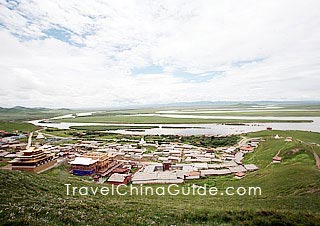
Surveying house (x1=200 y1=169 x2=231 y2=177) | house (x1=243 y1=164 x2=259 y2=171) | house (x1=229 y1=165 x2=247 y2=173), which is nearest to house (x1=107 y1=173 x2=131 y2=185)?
house (x1=200 y1=169 x2=231 y2=177)

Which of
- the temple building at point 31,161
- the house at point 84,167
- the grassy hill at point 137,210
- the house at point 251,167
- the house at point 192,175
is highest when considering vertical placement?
the grassy hill at point 137,210

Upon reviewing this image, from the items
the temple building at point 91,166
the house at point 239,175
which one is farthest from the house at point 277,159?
the temple building at point 91,166

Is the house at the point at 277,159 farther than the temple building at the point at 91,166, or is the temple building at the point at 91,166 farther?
the house at the point at 277,159

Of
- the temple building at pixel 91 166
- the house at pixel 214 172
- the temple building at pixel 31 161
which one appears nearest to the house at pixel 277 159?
the house at pixel 214 172

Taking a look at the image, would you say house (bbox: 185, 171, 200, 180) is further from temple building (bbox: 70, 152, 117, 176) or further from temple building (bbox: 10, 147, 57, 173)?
temple building (bbox: 10, 147, 57, 173)

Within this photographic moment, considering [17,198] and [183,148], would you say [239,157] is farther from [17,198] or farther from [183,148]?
[17,198]

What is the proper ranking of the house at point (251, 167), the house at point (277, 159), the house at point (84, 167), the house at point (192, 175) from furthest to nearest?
the house at point (277, 159) < the house at point (251, 167) < the house at point (84, 167) < the house at point (192, 175)

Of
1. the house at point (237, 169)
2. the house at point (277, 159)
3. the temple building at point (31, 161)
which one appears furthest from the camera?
the house at point (277, 159)

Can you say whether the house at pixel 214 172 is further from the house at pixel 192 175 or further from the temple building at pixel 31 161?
the temple building at pixel 31 161

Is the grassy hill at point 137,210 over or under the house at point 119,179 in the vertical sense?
over

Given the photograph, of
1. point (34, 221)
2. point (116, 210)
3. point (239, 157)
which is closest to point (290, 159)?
point (239, 157)
